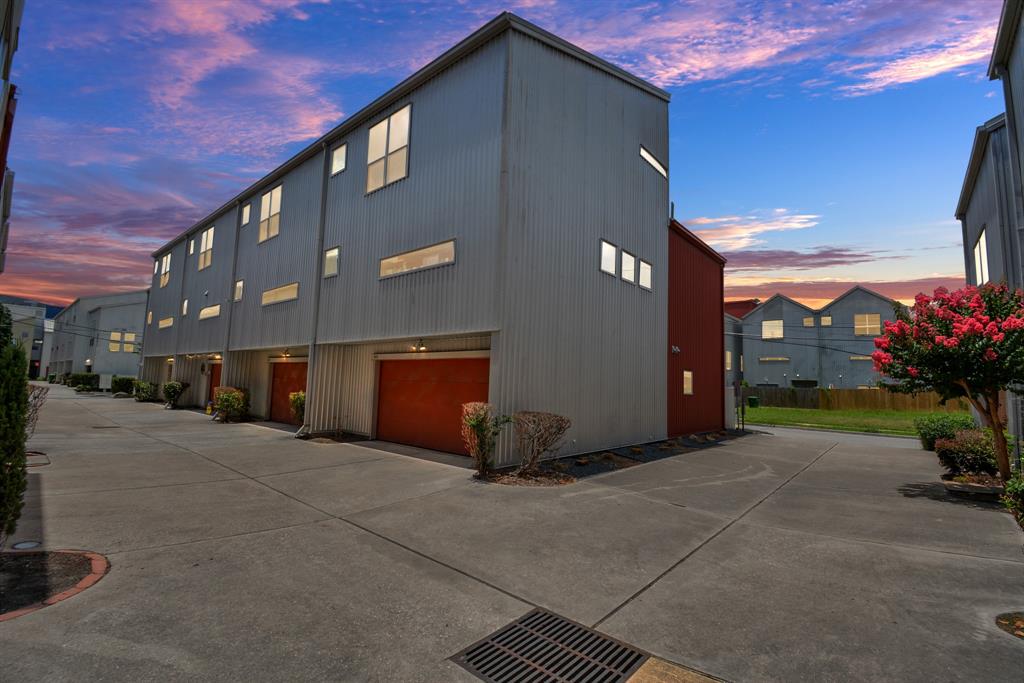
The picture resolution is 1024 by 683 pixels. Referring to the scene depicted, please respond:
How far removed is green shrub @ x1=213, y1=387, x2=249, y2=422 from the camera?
1961 cm

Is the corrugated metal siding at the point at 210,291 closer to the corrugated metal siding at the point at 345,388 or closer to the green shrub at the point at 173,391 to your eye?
the green shrub at the point at 173,391

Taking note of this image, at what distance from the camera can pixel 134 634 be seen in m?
3.44

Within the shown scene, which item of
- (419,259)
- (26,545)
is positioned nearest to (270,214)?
(419,259)

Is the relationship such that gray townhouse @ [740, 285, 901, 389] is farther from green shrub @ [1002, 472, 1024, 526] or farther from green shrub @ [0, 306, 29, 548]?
green shrub @ [0, 306, 29, 548]

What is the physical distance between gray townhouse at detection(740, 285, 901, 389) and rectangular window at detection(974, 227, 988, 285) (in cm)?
2492

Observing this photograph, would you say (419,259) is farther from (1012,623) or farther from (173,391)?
(173,391)

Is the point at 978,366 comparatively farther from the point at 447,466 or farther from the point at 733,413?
the point at 733,413

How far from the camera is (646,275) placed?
15742 millimetres

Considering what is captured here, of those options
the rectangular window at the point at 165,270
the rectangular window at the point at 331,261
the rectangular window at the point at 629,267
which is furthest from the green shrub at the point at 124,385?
the rectangular window at the point at 629,267

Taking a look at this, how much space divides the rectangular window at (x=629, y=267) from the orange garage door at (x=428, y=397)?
5747mm

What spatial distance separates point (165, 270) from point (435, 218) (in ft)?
97.3

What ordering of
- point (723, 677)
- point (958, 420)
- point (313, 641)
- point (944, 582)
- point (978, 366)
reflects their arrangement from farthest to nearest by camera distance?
point (958, 420), point (978, 366), point (944, 582), point (313, 641), point (723, 677)

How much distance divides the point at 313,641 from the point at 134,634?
4.42 feet

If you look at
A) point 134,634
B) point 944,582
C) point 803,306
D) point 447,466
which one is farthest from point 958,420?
point 803,306
